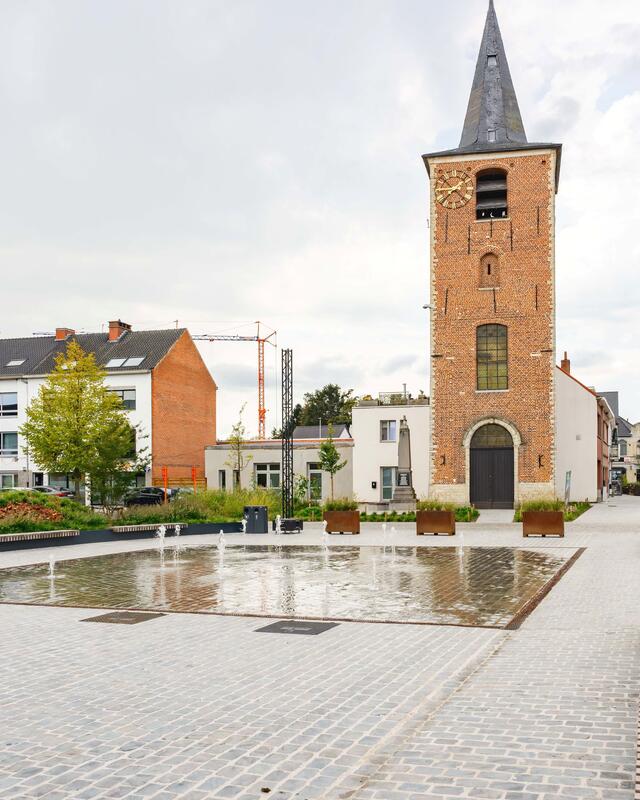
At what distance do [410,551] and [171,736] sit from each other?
13.2 meters

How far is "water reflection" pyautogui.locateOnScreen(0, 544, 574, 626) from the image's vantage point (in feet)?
34.2

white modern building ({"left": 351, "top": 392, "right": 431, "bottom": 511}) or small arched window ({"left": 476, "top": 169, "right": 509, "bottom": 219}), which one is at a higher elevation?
small arched window ({"left": 476, "top": 169, "right": 509, "bottom": 219})

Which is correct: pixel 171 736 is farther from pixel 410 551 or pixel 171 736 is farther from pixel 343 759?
pixel 410 551

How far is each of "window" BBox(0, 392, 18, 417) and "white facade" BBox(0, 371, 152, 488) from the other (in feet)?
0.41

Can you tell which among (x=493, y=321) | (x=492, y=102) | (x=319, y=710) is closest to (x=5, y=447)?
(x=493, y=321)

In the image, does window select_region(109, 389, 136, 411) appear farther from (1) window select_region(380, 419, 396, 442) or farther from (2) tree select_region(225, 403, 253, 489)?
(1) window select_region(380, 419, 396, 442)

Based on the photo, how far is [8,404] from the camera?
1948 inches

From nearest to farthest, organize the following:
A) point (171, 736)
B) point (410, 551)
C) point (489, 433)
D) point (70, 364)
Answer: point (171, 736) → point (410, 551) → point (489, 433) → point (70, 364)

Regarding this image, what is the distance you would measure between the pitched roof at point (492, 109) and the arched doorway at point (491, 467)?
12.3m

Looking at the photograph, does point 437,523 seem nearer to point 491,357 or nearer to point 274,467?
point 491,357

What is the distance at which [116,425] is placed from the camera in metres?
31.8

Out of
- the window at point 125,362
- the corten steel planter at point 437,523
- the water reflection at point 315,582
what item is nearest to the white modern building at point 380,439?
the window at point 125,362

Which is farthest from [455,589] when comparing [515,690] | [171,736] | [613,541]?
[613,541]

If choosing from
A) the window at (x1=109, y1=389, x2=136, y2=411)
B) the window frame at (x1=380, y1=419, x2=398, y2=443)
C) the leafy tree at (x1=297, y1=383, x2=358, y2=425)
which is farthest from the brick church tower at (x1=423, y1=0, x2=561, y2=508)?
the leafy tree at (x1=297, y1=383, x2=358, y2=425)
